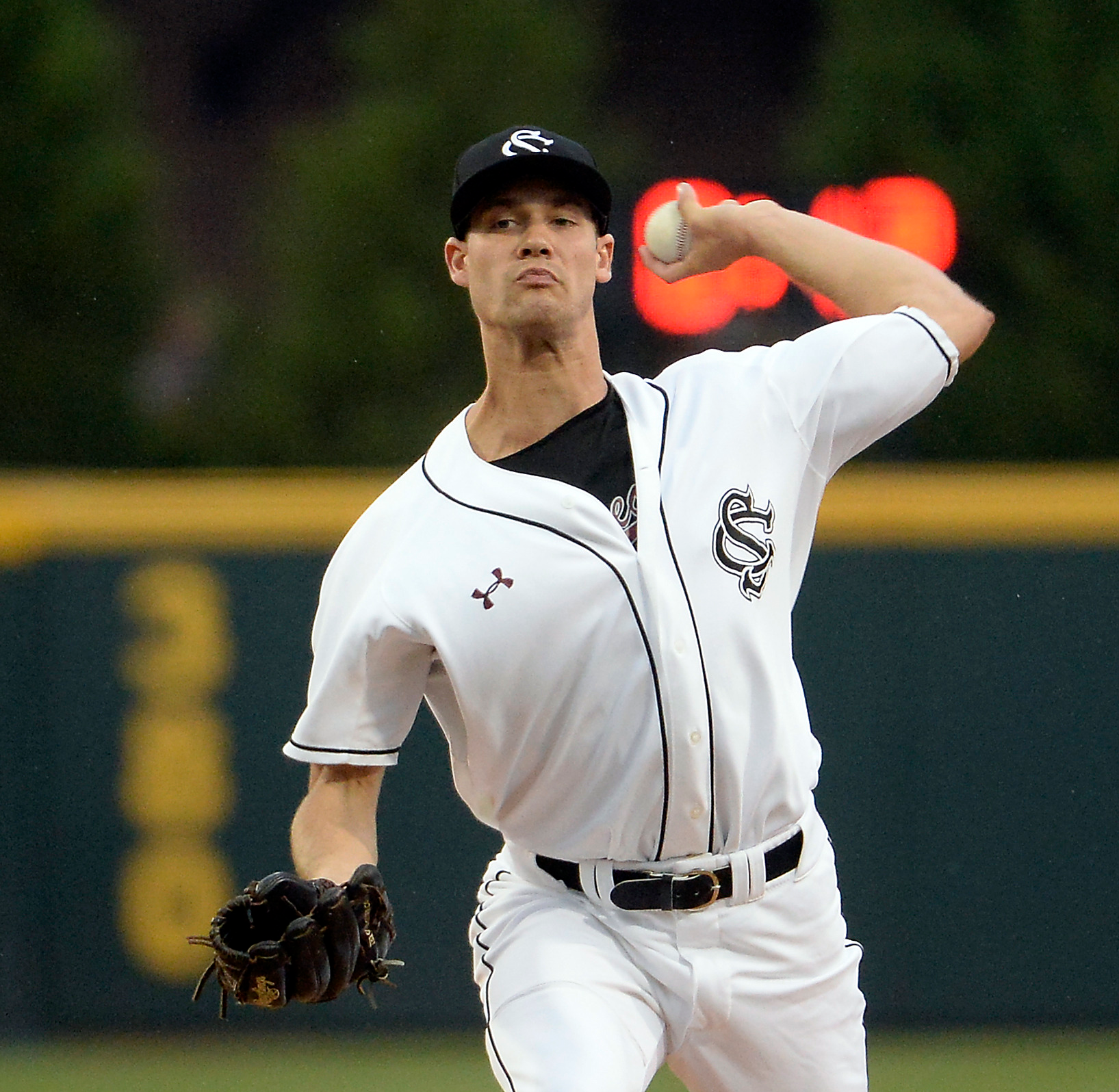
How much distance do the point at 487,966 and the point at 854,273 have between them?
3.98 ft

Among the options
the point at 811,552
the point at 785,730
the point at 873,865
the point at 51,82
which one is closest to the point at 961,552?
the point at 811,552

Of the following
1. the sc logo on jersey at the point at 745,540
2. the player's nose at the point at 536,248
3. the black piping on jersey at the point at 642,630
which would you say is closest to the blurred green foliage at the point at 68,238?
the player's nose at the point at 536,248

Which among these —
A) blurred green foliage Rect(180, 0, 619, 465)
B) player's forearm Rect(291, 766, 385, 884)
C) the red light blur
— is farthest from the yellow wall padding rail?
blurred green foliage Rect(180, 0, 619, 465)

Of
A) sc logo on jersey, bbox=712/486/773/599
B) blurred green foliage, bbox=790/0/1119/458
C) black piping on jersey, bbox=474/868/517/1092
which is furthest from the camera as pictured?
blurred green foliage, bbox=790/0/1119/458

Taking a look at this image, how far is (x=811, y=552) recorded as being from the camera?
201 inches

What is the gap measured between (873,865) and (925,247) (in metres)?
3.06

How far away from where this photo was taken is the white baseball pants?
2754 millimetres

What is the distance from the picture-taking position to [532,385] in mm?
2973

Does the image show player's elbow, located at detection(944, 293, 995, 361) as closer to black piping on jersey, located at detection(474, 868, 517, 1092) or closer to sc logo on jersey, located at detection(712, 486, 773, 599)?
sc logo on jersey, located at detection(712, 486, 773, 599)

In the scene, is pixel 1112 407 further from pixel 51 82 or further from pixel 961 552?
pixel 51 82

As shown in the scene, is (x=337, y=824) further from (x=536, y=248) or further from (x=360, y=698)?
(x=536, y=248)

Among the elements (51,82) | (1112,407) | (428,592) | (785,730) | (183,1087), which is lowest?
(183,1087)

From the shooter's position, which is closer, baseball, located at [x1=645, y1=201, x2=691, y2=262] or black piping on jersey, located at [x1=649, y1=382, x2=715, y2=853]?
black piping on jersey, located at [x1=649, y1=382, x2=715, y2=853]

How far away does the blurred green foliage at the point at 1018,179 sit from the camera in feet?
25.4
